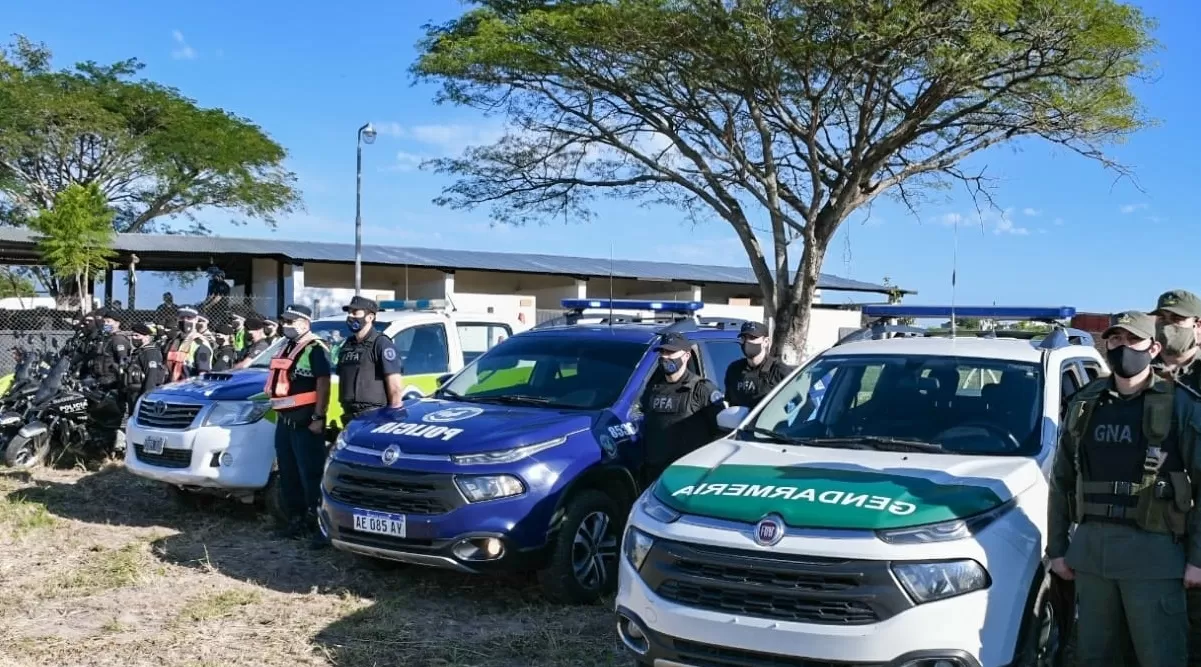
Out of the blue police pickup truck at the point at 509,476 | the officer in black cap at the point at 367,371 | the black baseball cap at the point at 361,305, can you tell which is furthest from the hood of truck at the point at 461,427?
the black baseball cap at the point at 361,305

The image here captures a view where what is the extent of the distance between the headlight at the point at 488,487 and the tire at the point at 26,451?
22.9 feet

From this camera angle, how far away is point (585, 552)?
20.2 ft

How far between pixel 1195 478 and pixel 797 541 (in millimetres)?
1405

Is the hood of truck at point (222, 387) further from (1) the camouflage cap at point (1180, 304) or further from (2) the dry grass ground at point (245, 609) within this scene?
(1) the camouflage cap at point (1180, 304)

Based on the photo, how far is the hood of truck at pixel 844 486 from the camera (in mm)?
3854

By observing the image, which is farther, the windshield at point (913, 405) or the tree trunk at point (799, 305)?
the tree trunk at point (799, 305)

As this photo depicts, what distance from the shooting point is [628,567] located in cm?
425

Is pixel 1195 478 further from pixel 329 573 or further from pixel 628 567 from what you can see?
pixel 329 573

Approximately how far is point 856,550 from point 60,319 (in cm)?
2165

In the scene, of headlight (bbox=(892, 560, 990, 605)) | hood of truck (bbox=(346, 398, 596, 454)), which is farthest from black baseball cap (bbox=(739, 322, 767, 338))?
headlight (bbox=(892, 560, 990, 605))

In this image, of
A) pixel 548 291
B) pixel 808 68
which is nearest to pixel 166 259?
pixel 548 291

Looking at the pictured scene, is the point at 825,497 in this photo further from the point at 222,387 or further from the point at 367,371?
the point at 222,387

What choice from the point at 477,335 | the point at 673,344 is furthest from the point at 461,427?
the point at 477,335

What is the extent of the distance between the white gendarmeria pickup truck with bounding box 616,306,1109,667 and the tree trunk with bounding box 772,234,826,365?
15.6m
